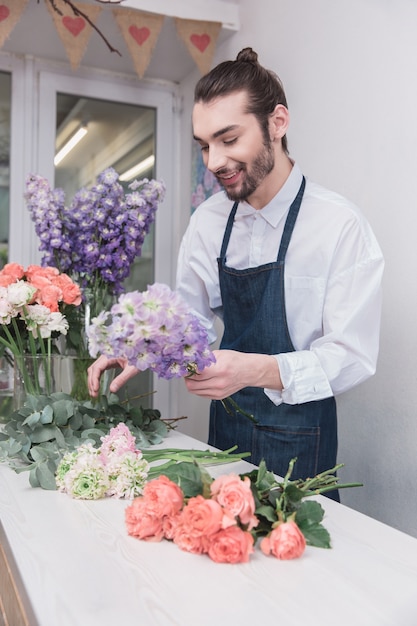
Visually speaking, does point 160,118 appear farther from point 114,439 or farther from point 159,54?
point 114,439

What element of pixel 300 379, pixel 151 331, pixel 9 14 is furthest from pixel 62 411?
pixel 9 14

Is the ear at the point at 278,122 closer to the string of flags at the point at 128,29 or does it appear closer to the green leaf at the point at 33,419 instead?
the green leaf at the point at 33,419

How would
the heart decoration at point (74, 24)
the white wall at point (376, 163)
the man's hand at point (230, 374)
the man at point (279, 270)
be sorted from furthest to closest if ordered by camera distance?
1. the heart decoration at point (74, 24)
2. the white wall at point (376, 163)
3. the man at point (279, 270)
4. the man's hand at point (230, 374)

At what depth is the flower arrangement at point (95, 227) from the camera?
73.7 inches

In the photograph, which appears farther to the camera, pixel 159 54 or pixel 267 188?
pixel 159 54

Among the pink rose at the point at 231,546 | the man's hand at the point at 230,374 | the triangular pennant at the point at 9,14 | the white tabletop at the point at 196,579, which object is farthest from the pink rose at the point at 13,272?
the triangular pennant at the point at 9,14

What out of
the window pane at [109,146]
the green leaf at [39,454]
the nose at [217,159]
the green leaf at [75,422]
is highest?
the window pane at [109,146]

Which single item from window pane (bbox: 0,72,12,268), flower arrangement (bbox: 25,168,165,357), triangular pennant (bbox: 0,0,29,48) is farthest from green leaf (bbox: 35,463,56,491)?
window pane (bbox: 0,72,12,268)

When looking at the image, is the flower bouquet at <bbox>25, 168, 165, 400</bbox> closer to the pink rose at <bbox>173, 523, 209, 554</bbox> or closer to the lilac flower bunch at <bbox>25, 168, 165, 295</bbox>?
the lilac flower bunch at <bbox>25, 168, 165, 295</bbox>

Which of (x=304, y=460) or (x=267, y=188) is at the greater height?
(x=267, y=188)

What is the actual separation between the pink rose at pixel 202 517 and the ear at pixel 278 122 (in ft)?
3.50

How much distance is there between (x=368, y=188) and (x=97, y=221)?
798 mm

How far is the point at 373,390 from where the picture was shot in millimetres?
1821

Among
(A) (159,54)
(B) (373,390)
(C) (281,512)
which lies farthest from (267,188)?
(A) (159,54)
